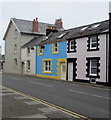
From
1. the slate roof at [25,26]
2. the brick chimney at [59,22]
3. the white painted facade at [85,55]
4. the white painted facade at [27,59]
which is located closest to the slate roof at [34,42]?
the white painted facade at [27,59]

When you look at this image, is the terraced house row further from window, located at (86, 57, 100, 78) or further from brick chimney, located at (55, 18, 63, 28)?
brick chimney, located at (55, 18, 63, 28)

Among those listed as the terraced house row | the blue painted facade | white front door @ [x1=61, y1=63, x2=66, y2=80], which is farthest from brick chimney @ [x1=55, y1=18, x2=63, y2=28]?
white front door @ [x1=61, y1=63, x2=66, y2=80]

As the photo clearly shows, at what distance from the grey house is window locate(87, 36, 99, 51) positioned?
1829cm

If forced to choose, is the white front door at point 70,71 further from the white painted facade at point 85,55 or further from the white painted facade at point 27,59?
the white painted facade at point 27,59

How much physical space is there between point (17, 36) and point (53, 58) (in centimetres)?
1407

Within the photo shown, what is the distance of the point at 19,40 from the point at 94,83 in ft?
69.3

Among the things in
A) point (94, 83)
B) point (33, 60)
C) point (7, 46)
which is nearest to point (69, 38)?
point (94, 83)

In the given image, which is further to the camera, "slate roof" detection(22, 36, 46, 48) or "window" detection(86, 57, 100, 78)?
"slate roof" detection(22, 36, 46, 48)

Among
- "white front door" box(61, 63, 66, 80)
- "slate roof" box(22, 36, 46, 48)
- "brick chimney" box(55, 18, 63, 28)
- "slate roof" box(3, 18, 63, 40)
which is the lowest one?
"white front door" box(61, 63, 66, 80)

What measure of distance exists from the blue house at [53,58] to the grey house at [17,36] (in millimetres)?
7434

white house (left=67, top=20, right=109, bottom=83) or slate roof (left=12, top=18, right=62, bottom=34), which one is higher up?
slate roof (left=12, top=18, right=62, bottom=34)

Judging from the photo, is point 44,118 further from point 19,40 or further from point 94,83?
point 19,40

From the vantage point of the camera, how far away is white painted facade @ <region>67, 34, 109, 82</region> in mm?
18625

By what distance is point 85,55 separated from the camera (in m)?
20.9
